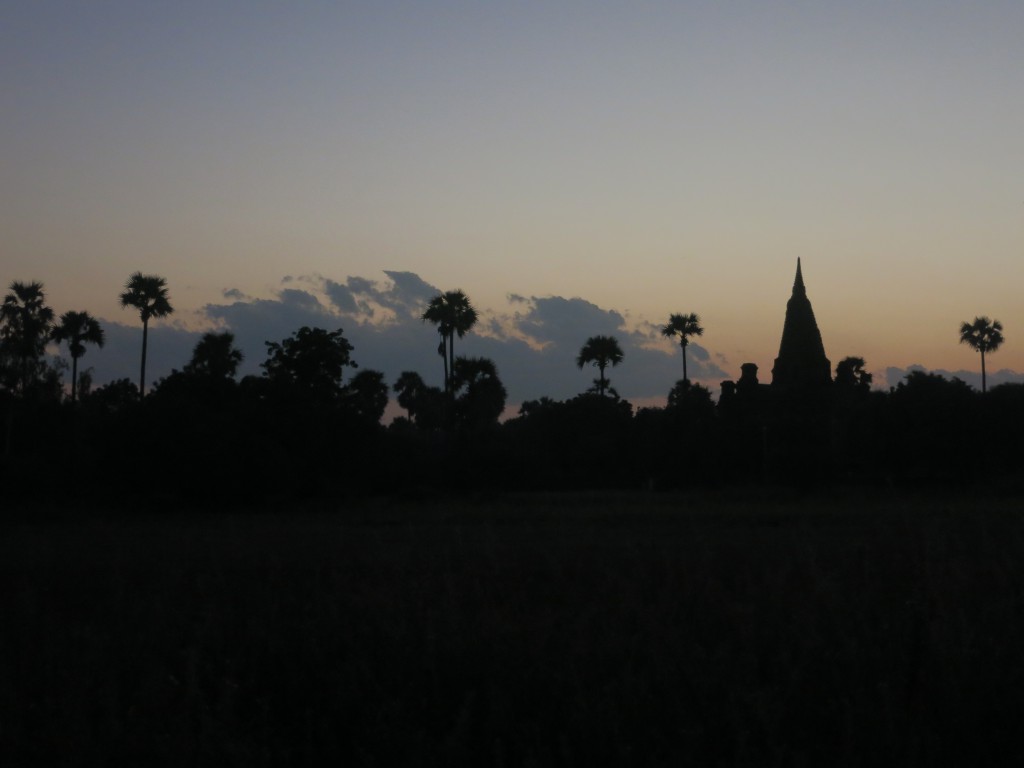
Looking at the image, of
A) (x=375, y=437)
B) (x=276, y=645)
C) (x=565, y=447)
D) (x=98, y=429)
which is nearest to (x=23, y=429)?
(x=98, y=429)

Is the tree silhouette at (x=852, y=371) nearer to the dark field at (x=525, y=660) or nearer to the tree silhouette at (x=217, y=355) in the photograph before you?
the tree silhouette at (x=217, y=355)

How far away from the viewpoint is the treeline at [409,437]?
36.7 metres

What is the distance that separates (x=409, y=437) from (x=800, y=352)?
141 feet

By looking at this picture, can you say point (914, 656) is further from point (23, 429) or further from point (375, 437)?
point (23, 429)

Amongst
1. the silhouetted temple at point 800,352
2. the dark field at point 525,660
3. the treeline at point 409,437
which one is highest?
the silhouetted temple at point 800,352

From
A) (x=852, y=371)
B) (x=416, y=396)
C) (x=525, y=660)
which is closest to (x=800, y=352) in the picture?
(x=852, y=371)

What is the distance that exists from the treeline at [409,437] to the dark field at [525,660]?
80.2ft

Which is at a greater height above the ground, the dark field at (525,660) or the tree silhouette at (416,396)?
the tree silhouette at (416,396)

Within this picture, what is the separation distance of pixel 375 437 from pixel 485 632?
1454 inches

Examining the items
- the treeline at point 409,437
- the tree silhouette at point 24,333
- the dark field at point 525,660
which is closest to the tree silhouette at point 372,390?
the treeline at point 409,437

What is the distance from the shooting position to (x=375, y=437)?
45.0 meters

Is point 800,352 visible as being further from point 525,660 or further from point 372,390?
point 525,660

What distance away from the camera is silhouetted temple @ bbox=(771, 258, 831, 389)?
83875mm

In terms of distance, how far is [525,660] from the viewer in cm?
794
